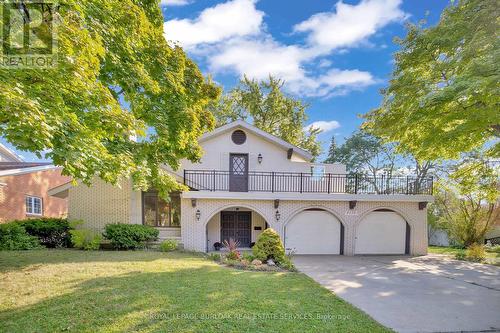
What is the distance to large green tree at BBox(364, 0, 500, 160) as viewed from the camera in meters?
7.08

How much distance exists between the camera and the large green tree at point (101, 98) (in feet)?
13.5

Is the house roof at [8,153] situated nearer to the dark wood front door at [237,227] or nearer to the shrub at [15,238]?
the shrub at [15,238]

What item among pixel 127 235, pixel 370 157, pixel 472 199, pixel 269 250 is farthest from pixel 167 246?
pixel 370 157

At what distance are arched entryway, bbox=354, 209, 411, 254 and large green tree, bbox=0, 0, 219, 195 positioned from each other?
9945mm

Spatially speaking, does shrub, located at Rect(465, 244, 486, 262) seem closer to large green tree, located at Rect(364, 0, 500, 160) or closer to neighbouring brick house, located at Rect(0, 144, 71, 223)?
large green tree, located at Rect(364, 0, 500, 160)

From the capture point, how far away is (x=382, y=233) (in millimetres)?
13961

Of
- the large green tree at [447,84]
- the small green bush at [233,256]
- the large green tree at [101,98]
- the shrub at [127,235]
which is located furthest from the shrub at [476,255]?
the shrub at [127,235]

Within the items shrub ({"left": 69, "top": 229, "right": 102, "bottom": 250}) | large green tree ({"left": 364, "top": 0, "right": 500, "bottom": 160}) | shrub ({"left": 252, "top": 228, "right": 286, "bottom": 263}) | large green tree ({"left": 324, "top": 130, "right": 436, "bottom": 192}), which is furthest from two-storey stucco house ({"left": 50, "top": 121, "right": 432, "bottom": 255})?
large green tree ({"left": 324, "top": 130, "right": 436, "bottom": 192})

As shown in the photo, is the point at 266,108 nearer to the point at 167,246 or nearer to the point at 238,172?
the point at 238,172

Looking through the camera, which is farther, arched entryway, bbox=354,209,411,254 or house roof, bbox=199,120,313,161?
house roof, bbox=199,120,313,161

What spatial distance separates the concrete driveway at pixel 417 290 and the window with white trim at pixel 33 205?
18097mm

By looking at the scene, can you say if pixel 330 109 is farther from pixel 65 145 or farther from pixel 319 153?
pixel 65 145

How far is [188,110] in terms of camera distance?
28.3 ft

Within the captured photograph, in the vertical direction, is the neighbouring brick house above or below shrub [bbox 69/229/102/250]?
above
